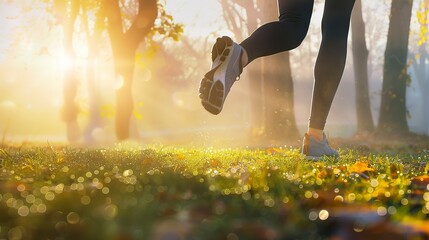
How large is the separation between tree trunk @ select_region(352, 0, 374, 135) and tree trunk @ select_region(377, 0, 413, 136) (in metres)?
2.07

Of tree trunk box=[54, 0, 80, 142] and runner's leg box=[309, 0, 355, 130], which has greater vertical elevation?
runner's leg box=[309, 0, 355, 130]

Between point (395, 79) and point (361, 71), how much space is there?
2674 mm

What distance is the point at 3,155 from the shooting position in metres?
4.41

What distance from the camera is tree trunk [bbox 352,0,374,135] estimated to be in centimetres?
1912

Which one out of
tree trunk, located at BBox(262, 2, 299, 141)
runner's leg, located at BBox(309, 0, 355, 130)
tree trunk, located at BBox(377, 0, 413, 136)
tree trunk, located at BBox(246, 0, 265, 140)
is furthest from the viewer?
tree trunk, located at BBox(246, 0, 265, 140)

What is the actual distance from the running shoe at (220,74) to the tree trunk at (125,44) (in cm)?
755

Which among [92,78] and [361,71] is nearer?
[361,71]

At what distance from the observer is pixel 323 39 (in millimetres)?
4133

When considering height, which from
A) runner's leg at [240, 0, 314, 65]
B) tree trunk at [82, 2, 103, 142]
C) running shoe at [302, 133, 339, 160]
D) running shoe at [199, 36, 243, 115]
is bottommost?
tree trunk at [82, 2, 103, 142]

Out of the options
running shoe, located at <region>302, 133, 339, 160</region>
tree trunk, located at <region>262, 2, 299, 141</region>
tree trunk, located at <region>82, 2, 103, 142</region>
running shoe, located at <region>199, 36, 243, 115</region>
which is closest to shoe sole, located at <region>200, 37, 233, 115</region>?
running shoe, located at <region>199, 36, 243, 115</region>

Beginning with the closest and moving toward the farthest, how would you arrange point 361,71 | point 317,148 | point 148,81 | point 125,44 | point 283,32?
point 283,32 → point 317,148 → point 125,44 → point 361,71 → point 148,81

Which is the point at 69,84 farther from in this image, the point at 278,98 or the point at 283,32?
the point at 283,32

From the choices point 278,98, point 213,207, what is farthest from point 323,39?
point 278,98

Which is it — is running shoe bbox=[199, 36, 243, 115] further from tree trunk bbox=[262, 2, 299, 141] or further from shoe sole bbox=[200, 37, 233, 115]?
tree trunk bbox=[262, 2, 299, 141]
